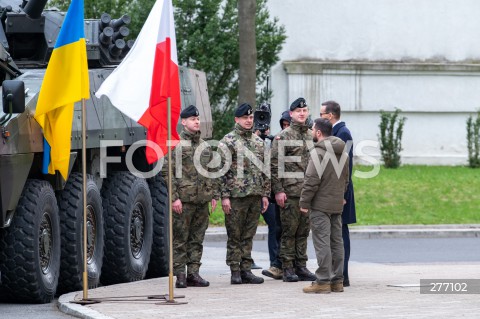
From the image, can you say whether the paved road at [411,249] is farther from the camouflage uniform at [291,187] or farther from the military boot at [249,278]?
the military boot at [249,278]

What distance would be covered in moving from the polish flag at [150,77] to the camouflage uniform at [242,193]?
1.66 meters

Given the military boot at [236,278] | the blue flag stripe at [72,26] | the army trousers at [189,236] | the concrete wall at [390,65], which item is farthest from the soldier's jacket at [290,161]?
the concrete wall at [390,65]

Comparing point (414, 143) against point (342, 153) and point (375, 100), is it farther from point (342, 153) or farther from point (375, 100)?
point (342, 153)

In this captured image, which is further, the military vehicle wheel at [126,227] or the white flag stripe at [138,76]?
the military vehicle wheel at [126,227]

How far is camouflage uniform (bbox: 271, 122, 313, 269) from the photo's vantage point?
1505 cm

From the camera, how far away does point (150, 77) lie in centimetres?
1333

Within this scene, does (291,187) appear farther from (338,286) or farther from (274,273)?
(338,286)

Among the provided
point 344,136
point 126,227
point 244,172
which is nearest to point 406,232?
point 126,227

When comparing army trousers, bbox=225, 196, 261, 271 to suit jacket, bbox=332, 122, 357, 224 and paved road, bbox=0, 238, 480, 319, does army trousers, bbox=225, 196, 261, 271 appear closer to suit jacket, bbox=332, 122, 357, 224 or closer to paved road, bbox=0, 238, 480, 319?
suit jacket, bbox=332, 122, 357, 224

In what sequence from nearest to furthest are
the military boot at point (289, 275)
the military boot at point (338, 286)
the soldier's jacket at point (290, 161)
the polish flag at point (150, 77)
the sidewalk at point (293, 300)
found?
1. the sidewalk at point (293, 300)
2. the polish flag at point (150, 77)
3. the military boot at point (338, 286)
4. the soldier's jacket at point (290, 161)
5. the military boot at point (289, 275)

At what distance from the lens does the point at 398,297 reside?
13016 millimetres

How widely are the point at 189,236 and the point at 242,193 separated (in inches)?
28.0

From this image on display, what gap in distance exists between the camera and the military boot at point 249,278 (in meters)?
15.1

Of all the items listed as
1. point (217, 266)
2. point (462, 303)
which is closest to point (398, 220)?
point (217, 266)
